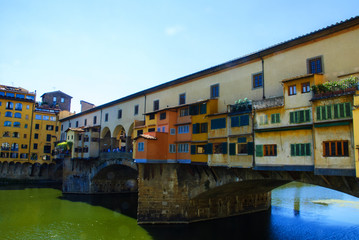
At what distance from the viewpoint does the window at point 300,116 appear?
16125 millimetres

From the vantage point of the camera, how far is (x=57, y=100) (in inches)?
2990

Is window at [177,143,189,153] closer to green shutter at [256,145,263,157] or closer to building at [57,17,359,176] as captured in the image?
building at [57,17,359,176]

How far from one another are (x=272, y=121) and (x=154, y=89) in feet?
57.9

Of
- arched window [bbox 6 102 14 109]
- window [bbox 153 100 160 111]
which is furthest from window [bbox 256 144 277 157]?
arched window [bbox 6 102 14 109]

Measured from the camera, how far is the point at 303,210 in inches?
1308

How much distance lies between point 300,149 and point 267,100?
13.1ft

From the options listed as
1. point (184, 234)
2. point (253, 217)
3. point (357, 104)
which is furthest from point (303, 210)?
point (357, 104)

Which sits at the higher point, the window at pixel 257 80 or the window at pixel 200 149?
the window at pixel 257 80

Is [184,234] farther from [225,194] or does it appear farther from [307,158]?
[307,158]

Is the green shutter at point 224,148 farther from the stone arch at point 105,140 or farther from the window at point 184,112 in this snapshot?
the stone arch at point 105,140

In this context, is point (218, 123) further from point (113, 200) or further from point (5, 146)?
point (5, 146)

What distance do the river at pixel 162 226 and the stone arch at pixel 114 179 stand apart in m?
6.67

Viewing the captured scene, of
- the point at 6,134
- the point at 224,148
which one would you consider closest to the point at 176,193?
the point at 224,148

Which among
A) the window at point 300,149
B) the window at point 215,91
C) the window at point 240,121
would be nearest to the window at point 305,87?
the window at point 300,149
